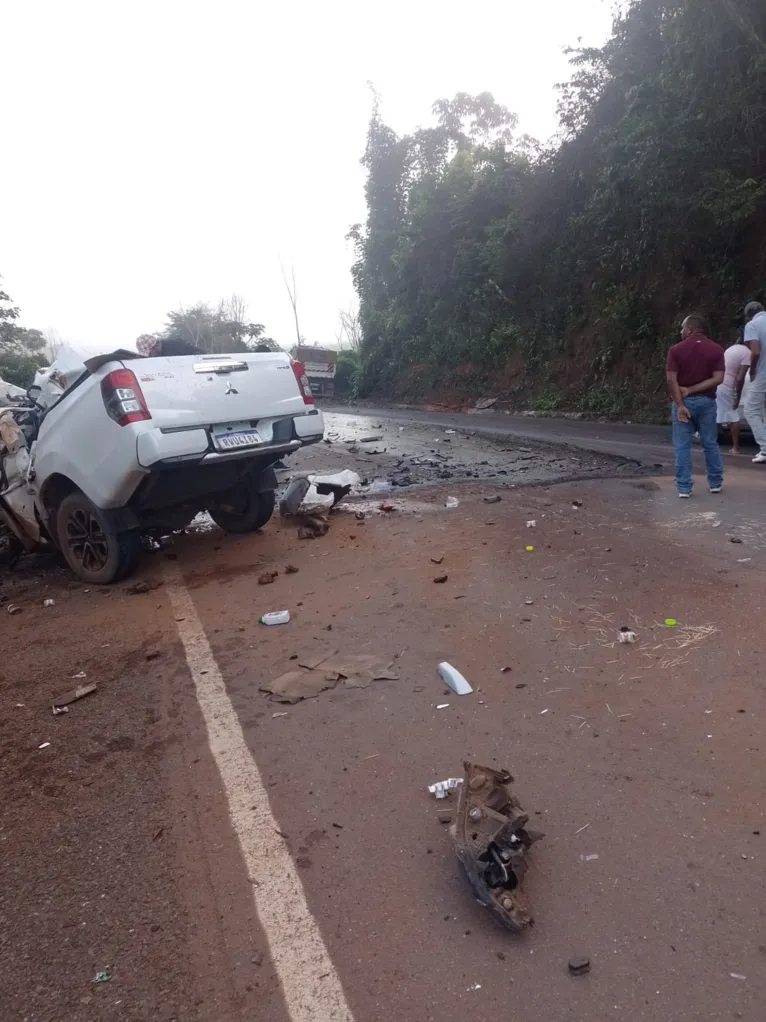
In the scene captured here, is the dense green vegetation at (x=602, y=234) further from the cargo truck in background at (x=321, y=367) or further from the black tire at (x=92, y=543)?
the black tire at (x=92, y=543)

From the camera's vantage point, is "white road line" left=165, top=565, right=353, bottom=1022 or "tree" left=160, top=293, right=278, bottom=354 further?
"tree" left=160, top=293, right=278, bottom=354

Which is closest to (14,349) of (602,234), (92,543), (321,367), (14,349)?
(14,349)

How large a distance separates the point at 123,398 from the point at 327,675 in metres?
2.66

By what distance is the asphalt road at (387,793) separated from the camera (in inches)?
87.0

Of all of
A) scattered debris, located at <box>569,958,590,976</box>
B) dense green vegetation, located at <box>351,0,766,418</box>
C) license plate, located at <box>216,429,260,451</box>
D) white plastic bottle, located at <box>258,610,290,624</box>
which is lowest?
white plastic bottle, located at <box>258,610,290,624</box>

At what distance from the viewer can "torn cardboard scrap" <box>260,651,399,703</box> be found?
4.07m

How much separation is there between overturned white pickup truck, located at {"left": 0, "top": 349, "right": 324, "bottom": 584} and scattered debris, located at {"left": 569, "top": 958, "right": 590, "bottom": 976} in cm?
433

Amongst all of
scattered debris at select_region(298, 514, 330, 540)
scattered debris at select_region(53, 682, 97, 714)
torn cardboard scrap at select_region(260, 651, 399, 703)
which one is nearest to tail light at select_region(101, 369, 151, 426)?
scattered debris at select_region(53, 682, 97, 714)

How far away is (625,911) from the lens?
7.79ft

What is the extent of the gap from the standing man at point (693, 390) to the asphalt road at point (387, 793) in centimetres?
174

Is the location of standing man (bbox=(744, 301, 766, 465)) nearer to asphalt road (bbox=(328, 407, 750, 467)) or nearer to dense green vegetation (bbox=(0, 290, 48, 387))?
asphalt road (bbox=(328, 407, 750, 467))

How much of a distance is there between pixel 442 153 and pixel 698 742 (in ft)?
127

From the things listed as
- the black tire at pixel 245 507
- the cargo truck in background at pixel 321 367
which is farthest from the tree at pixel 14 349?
the black tire at pixel 245 507

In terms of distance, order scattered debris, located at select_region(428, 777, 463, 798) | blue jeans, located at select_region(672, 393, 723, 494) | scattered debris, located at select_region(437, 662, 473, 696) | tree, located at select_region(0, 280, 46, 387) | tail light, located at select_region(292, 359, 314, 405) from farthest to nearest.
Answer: tree, located at select_region(0, 280, 46, 387) → blue jeans, located at select_region(672, 393, 723, 494) → tail light, located at select_region(292, 359, 314, 405) → scattered debris, located at select_region(437, 662, 473, 696) → scattered debris, located at select_region(428, 777, 463, 798)
